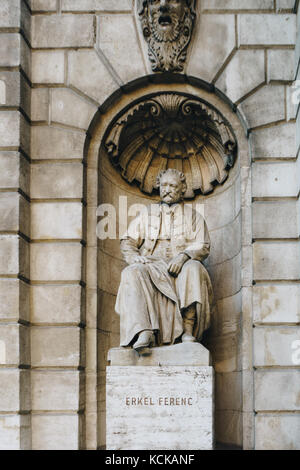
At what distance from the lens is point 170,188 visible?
31.6 ft

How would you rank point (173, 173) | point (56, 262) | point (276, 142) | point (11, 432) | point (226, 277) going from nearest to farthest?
point (11, 432) → point (56, 262) → point (276, 142) → point (173, 173) → point (226, 277)

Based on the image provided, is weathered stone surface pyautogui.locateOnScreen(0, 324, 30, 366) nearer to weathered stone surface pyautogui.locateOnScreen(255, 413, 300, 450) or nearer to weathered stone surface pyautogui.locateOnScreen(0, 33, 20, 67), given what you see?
weathered stone surface pyautogui.locateOnScreen(255, 413, 300, 450)

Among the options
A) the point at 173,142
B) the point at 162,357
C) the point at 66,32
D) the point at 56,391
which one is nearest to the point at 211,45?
the point at 173,142

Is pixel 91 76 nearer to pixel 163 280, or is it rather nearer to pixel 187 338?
pixel 163 280

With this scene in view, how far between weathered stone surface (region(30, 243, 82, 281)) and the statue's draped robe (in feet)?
2.05

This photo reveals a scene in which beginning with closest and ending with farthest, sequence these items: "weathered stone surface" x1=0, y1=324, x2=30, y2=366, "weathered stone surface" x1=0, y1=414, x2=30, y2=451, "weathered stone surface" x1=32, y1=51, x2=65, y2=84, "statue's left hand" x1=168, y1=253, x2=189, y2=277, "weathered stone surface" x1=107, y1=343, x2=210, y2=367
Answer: "weathered stone surface" x1=107, y1=343, x2=210, y2=367
"weathered stone surface" x1=0, y1=414, x2=30, y2=451
"weathered stone surface" x1=0, y1=324, x2=30, y2=366
"statue's left hand" x1=168, y1=253, x2=189, y2=277
"weathered stone surface" x1=32, y1=51, x2=65, y2=84

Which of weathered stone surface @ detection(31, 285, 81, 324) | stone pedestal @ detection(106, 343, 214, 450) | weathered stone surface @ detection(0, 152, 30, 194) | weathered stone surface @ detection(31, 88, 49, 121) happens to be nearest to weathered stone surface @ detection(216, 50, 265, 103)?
weathered stone surface @ detection(31, 88, 49, 121)

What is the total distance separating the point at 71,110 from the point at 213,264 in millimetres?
2771

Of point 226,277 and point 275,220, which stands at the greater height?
point 275,220

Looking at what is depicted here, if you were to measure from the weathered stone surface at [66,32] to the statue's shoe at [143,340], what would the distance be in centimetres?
386

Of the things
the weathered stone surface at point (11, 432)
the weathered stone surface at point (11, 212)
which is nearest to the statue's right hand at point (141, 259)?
the weathered stone surface at point (11, 212)

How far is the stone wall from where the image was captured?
29.6 ft

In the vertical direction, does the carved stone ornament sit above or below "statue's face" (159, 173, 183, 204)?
above

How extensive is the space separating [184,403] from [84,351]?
1.58 m
